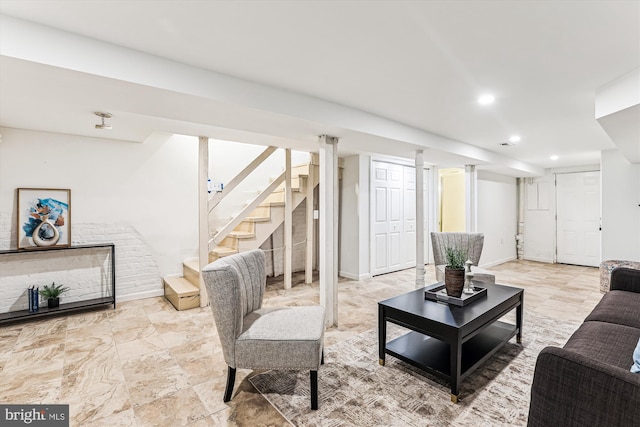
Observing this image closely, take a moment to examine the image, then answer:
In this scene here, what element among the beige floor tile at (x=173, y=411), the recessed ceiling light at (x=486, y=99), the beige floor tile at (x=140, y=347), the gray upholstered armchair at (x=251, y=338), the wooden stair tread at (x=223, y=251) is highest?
the recessed ceiling light at (x=486, y=99)

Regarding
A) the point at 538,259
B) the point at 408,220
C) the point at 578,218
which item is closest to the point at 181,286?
the point at 408,220

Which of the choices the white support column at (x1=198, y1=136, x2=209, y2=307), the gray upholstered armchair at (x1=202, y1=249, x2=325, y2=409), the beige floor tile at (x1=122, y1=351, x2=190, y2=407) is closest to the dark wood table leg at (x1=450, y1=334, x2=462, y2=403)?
the gray upholstered armchair at (x1=202, y1=249, x2=325, y2=409)

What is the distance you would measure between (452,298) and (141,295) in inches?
150

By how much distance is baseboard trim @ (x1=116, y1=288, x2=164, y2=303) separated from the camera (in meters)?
3.91

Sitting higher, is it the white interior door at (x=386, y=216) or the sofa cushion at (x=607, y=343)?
the white interior door at (x=386, y=216)

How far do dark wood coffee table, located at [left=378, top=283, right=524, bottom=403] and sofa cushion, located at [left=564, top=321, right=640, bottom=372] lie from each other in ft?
1.71

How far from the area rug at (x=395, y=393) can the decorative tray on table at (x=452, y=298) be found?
0.52 metres

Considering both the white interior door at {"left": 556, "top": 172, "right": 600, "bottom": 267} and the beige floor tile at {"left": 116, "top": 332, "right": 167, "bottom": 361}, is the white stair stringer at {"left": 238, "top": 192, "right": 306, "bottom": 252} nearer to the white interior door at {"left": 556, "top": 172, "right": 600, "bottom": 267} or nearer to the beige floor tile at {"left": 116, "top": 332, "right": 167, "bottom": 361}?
the beige floor tile at {"left": 116, "top": 332, "right": 167, "bottom": 361}

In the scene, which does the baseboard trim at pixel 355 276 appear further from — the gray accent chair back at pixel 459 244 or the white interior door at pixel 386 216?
the gray accent chair back at pixel 459 244

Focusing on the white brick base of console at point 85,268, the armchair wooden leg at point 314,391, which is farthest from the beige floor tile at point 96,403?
the white brick base of console at point 85,268

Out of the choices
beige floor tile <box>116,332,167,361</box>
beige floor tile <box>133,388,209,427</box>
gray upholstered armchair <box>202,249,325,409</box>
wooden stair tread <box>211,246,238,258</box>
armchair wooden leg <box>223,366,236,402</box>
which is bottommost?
beige floor tile <box>133,388,209,427</box>

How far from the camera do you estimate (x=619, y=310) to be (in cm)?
215

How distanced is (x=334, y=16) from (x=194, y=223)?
12.0 feet

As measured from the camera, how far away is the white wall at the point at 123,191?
3.40m
